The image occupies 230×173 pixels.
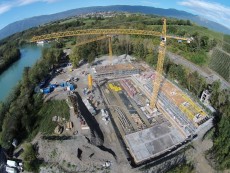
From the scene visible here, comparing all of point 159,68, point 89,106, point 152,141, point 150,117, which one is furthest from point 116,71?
point 152,141

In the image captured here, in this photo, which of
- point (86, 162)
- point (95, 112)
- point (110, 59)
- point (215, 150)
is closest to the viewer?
point (86, 162)

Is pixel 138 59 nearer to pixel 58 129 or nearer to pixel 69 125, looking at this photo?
pixel 69 125

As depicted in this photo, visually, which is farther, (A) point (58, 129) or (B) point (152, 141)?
(A) point (58, 129)

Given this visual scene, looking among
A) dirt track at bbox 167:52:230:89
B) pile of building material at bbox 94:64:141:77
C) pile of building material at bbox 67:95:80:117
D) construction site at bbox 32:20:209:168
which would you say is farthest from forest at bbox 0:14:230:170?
pile of building material at bbox 94:64:141:77

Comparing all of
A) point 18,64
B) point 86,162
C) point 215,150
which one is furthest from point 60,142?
point 18,64

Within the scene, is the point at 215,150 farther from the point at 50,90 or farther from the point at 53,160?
the point at 50,90

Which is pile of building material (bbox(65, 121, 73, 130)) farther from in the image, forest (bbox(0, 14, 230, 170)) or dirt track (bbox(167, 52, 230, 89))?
dirt track (bbox(167, 52, 230, 89))

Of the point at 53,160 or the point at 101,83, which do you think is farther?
the point at 101,83
